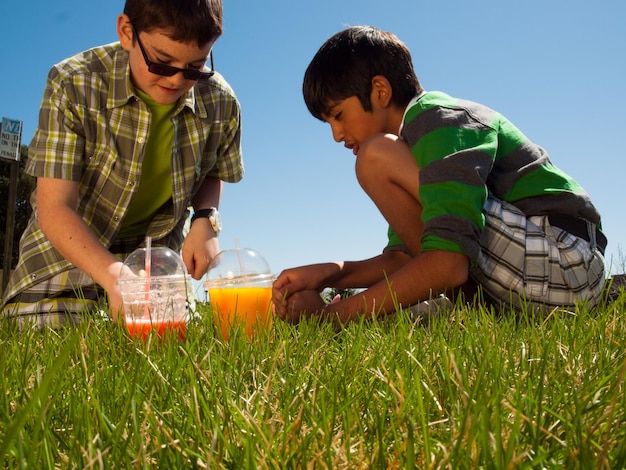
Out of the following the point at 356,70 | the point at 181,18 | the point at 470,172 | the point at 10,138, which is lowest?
the point at 470,172

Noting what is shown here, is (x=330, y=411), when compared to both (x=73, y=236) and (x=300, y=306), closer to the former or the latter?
(x=300, y=306)

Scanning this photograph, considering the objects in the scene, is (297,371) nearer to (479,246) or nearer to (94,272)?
(479,246)

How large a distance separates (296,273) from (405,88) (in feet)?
3.27

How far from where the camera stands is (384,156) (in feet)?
7.43

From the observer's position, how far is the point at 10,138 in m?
9.22

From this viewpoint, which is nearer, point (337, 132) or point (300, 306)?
point (300, 306)

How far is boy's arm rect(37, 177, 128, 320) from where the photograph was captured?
2094 mm

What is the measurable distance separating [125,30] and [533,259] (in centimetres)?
186

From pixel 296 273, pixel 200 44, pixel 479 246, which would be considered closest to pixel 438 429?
pixel 479 246

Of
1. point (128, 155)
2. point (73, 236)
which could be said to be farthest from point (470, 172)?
point (128, 155)

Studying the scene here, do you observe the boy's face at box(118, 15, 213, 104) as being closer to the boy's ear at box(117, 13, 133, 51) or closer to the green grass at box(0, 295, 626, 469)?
the boy's ear at box(117, 13, 133, 51)

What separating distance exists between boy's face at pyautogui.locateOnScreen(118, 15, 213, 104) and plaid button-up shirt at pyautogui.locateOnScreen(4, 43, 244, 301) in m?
0.16

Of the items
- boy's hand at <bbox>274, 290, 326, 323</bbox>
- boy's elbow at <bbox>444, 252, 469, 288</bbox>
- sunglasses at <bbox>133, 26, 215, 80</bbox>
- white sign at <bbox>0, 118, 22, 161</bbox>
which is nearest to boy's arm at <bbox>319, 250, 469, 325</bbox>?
boy's elbow at <bbox>444, 252, 469, 288</bbox>

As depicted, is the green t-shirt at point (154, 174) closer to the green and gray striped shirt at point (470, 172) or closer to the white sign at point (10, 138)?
the green and gray striped shirt at point (470, 172)
